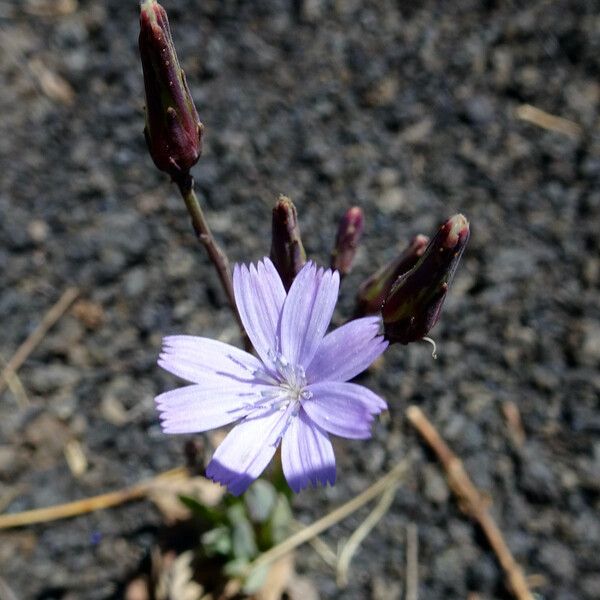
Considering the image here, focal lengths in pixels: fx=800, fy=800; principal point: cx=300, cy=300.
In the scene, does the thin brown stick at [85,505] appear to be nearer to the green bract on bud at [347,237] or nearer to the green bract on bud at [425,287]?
the green bract on bud at [347,237]

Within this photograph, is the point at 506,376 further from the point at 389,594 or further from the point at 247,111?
the point at 247,111

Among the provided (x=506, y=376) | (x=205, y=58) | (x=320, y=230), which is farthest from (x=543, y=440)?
(x=205, y=58)

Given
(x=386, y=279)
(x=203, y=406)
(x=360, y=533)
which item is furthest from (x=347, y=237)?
(x=360, y=533)

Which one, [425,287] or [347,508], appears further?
[347,508]

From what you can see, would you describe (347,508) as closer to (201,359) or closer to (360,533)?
(360,533)

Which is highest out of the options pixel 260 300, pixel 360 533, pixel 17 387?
pixel 260 300

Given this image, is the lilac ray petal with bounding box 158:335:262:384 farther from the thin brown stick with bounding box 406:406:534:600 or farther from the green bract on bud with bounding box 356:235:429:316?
the thin brown stick with bounding box 406:406:534:600

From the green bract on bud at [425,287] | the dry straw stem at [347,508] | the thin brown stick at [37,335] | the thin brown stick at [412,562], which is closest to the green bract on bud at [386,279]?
the green bract on bud at [425,287]

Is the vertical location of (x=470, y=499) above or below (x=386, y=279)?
below

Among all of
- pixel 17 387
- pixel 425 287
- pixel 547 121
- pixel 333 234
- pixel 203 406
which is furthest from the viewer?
pixel 547 121
